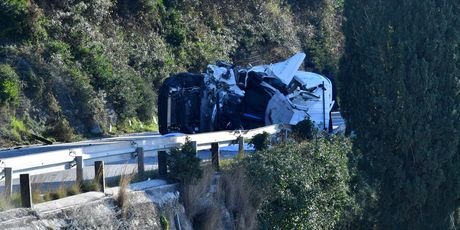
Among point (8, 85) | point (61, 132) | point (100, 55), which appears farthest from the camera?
point (100, 55)

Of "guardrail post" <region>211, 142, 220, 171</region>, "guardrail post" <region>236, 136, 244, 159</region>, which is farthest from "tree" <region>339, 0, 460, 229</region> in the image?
"guardrail post" <region>211, 142, 220, 171</region>

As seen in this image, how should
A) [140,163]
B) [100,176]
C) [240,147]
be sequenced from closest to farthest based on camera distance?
[100,176] < [140,163] < [240,147]

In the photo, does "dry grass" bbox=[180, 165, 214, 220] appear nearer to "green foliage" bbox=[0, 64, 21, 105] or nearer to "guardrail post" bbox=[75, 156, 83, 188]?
"guardrail post" bbox=[75, 156, 83, 188]

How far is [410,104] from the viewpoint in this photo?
1332cm

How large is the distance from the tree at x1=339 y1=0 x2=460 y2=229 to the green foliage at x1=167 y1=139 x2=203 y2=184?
3352mm

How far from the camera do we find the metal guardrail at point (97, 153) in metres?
9.88

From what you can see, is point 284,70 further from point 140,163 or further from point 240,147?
point 140,163

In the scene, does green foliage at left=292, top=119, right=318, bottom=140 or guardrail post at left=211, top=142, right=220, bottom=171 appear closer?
guardrail post at left=211, top=142, right=220, bottom=171

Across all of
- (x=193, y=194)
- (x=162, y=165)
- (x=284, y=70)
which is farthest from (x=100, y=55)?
(x=193, y=194)

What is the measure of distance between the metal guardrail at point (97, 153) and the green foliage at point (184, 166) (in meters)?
0.62

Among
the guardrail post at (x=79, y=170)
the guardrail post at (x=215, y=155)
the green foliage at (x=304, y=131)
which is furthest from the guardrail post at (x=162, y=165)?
the green foliage at (x=304, y=131)

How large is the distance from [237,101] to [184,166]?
9432 millimetres

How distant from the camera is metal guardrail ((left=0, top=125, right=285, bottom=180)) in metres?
9.88

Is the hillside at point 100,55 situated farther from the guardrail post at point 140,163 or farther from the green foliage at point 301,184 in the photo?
the guardrail post at point 140,163
